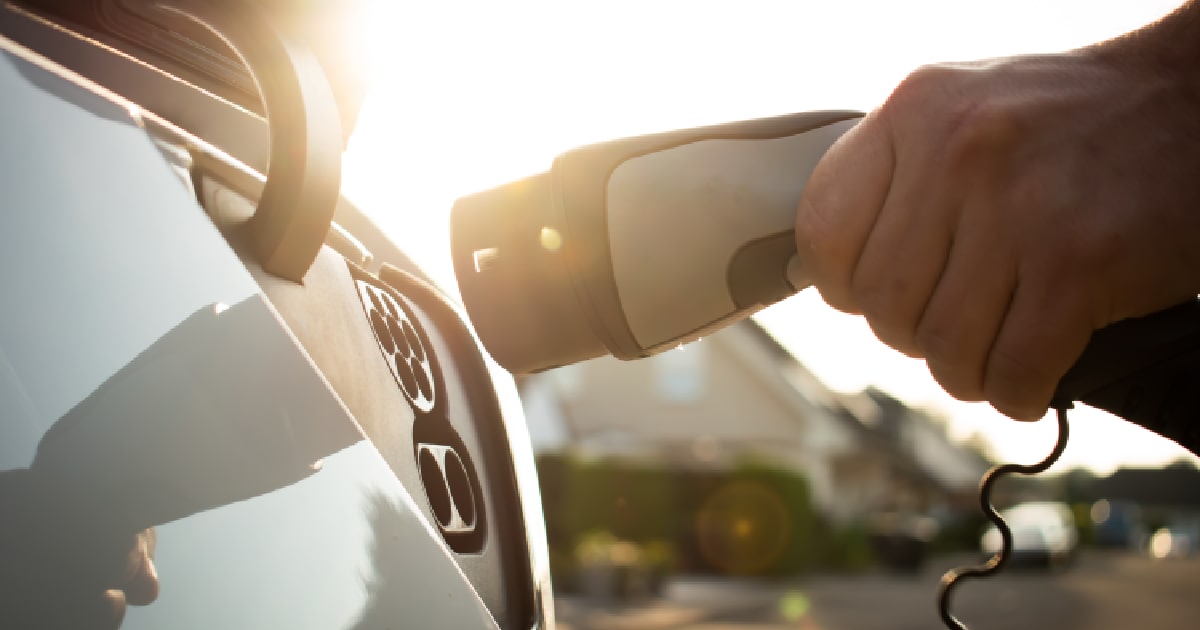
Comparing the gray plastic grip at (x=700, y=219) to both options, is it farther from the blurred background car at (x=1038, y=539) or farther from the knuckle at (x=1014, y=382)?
the blurred background car at (x=1038, y=539)

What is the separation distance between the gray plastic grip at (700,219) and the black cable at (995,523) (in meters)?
0.38

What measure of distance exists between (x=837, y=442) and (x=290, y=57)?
36.9 m

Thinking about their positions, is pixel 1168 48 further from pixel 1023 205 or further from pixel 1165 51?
pixel 1023 205

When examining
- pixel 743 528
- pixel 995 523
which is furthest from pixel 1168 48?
pixel 743 528

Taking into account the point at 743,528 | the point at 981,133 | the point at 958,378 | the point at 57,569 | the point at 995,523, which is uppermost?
the point at 981,133

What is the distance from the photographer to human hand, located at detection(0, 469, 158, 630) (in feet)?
2.55

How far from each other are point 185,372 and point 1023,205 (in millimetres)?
764

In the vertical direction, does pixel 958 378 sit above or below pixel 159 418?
below

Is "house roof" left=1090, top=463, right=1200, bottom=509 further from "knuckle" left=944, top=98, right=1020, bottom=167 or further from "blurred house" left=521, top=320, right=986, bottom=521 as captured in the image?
"knuckle" left=944, top=98, right=1020, bottom=167

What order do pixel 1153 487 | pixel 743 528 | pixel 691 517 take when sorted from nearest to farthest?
→ pixel 691 517 → pixel 743 528 → pixel 1153 487

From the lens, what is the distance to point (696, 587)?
2327 centimetres

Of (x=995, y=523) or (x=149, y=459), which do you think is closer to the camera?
(x=149, y=459)

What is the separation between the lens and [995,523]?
143cm

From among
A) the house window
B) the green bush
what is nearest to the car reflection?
the green bush
